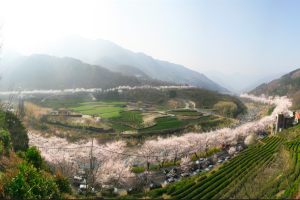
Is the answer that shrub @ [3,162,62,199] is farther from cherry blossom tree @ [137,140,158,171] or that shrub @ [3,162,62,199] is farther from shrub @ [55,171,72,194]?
cherry blossom tree @ [137,140,158,171]

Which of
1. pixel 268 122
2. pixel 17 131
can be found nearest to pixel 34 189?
pixel 17 131

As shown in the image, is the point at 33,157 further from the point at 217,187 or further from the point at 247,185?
the point at 247,185

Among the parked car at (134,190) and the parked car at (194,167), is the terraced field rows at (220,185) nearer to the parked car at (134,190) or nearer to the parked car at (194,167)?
the parked car at (134,190)

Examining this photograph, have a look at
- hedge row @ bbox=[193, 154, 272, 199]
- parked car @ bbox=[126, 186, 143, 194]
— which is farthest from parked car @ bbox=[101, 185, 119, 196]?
hedge row @ bbox=[193, 154, 272, 199]

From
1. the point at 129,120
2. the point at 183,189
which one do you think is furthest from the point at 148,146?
the point at 129,120

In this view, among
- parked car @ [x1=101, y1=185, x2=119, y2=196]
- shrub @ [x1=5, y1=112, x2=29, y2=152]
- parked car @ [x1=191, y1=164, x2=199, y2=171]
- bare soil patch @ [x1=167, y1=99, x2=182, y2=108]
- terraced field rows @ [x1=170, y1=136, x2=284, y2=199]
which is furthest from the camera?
bare soil patch @ [x1=167, y1=99, x2=182, y2=108]

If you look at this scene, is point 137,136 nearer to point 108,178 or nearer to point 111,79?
point 108,178

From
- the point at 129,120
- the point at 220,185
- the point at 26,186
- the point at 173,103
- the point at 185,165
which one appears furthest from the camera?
the point at 173,103
